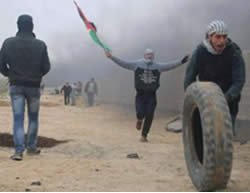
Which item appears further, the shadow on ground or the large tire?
the shadow on ground

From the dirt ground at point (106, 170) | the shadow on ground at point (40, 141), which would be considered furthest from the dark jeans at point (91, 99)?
the dirt ground at point (106, 170)

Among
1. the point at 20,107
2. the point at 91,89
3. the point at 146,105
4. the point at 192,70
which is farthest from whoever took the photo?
the point at 91,89

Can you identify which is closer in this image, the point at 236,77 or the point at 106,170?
the point at 236,77

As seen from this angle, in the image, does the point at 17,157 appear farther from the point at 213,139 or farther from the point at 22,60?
the point at 213,139

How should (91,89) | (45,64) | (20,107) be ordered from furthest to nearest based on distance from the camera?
(91,89) < (45,64) < (20,107)

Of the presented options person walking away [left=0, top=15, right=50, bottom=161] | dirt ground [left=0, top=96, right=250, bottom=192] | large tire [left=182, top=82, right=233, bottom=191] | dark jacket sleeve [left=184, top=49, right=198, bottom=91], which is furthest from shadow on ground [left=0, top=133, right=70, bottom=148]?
large tire [left=182, top=82, right=233, bottom=191]

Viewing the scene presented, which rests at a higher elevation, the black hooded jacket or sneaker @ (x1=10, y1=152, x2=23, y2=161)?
the black hooded jacket

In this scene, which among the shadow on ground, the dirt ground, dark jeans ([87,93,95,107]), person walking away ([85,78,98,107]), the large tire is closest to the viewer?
the large tire

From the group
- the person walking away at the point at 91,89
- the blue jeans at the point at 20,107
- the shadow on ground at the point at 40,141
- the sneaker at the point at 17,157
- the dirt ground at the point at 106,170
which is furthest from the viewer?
the person walking away at the point at 91,89

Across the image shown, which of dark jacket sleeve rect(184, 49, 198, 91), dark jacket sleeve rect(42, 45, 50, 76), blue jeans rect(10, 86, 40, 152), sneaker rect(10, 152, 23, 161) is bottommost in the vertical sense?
sneaker rect(10, 152, 23, 161)

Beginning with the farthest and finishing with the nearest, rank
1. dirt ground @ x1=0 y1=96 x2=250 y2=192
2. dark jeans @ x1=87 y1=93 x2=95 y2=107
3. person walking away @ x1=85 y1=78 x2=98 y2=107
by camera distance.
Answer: dark jeans @ x1=87 y1=93 x2=95 y2=107 < person walking away @ x1=85 y1=78 x2=98 y2=107 < dirt ground @ x1=0 y1=96 x2=250 y2=192

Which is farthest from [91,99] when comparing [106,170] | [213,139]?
[213,139]

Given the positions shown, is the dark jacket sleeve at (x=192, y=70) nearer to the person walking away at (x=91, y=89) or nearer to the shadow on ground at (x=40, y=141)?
the shadow on ground at (x=40, y=141)

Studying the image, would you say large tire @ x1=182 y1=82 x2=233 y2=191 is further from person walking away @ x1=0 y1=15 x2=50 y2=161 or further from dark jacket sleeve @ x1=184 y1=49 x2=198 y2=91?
person walking away @ x1=0 y1=15 x2=50 y2=161
